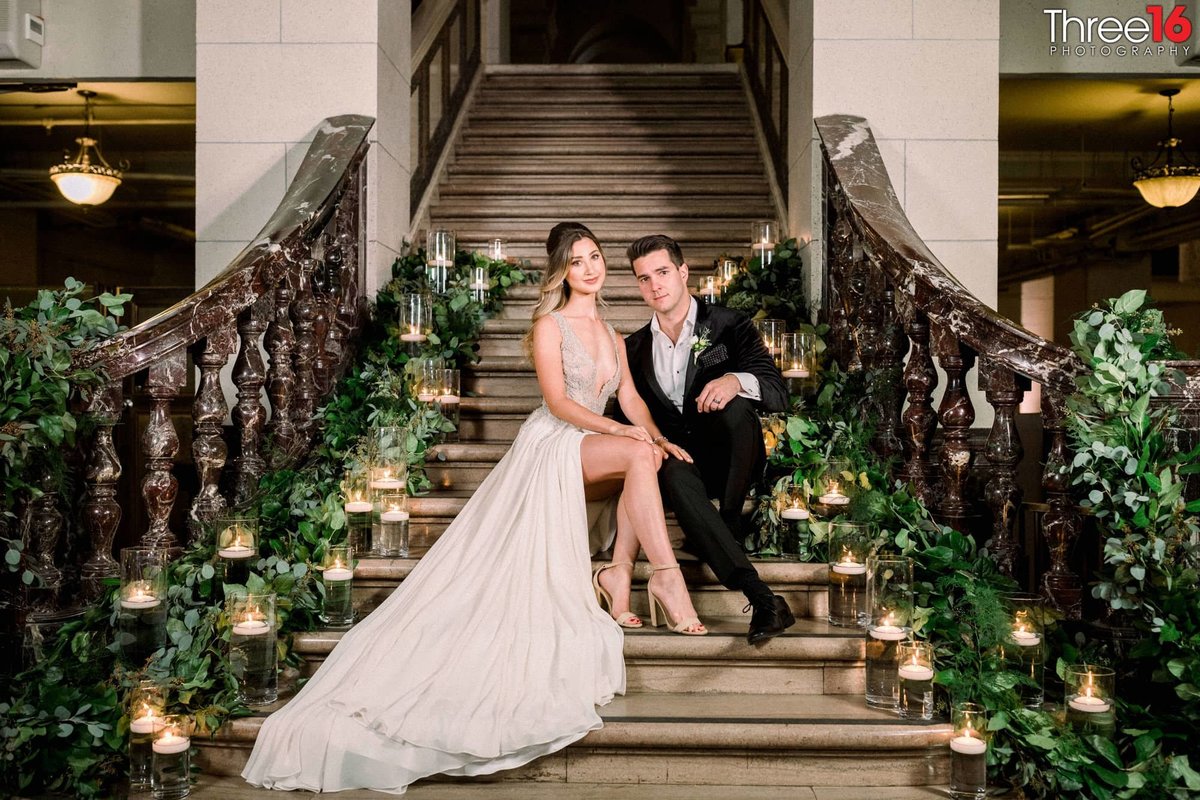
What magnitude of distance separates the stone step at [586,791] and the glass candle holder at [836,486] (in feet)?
3.20

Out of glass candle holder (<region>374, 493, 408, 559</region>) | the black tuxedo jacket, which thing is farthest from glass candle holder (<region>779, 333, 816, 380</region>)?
glass candle holder (<region>374, 493, 408, 559</region>)

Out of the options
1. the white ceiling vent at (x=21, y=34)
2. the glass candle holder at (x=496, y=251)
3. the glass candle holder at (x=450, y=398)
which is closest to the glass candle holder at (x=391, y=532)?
the glass candle holder at (x=450, y=398)

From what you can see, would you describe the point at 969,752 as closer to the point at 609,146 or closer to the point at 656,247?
the point at 656,247

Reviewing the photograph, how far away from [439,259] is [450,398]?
908 millimetres

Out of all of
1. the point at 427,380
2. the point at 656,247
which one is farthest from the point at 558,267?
the point at 427,380

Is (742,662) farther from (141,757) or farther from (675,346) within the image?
(141,757)

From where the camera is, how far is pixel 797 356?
381 centimetres

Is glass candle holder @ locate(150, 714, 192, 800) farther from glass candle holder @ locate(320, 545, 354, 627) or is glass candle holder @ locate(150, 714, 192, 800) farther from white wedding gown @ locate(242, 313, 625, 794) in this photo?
glass candle holder @ locate(320, 545, 354, 627)

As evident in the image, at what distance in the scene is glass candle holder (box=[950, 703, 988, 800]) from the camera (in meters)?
2.31

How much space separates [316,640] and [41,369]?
103cm

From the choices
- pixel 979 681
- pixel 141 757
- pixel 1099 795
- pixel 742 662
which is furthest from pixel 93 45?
pixel 1099 795

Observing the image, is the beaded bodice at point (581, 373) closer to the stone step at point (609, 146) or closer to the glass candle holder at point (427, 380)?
the glass candle holder at point (427, 380)

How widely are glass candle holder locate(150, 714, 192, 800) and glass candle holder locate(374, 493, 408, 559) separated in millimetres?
965

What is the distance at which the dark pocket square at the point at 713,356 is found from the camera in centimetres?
339
